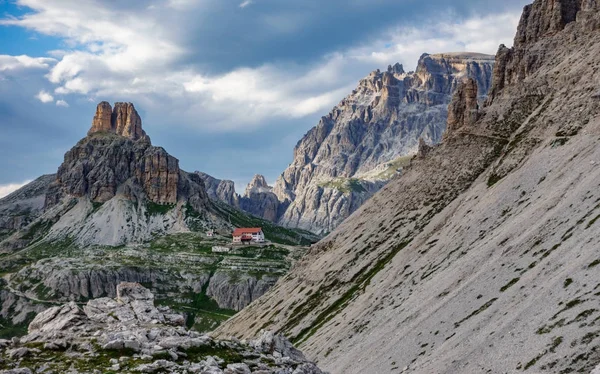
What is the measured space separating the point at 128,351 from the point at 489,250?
2709 inches

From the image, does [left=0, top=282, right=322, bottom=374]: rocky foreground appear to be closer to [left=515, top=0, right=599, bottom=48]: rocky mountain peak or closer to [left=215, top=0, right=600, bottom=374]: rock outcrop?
[left=215, top=0, right=600, bottom=374]: rock outcrop

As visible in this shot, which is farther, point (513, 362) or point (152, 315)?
point (152, 315)

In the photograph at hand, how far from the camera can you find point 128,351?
136 ft

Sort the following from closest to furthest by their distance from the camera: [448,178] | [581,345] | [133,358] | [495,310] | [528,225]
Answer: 1. [133,358]
2. [581,345]
3. [495,310]
4. [528,225]
5. [448,178]

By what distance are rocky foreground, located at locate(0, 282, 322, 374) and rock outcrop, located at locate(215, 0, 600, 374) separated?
24.1 meters

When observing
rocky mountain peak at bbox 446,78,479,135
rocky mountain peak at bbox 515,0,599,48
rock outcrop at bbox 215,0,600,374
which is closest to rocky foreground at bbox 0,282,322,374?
rock outcrop at bbox 215,0,600,374

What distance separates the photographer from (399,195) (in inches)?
6407

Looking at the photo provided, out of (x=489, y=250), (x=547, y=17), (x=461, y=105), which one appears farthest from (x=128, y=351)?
(x=547, y=17)

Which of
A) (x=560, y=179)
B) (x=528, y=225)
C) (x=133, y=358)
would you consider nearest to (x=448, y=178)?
(x=560, y=179)

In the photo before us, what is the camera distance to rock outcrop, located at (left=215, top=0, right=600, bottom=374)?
6000 centimetres

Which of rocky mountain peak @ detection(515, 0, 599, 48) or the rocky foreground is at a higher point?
rocky mountain peak @ detection(515, 0, 599, 48)

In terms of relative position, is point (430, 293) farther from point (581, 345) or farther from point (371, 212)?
point (371, 212)

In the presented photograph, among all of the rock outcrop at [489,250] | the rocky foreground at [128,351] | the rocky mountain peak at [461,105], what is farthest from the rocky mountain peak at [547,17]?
the rocky foreground at [128,351]

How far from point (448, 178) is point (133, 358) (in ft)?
397
